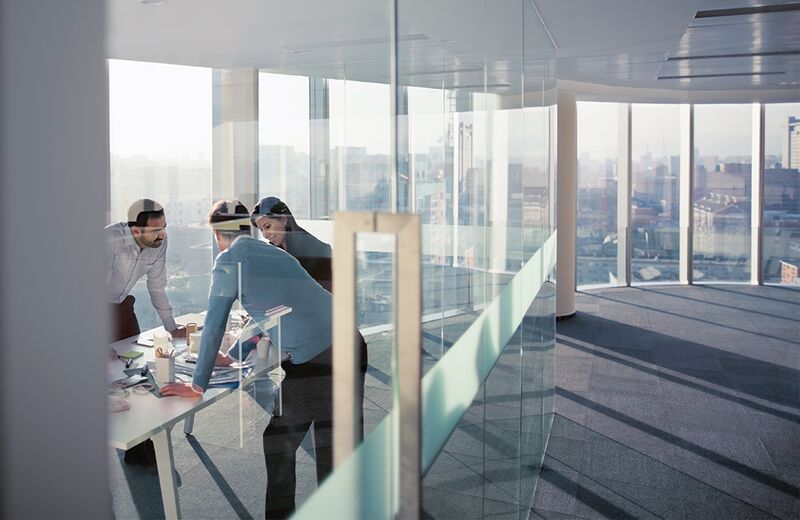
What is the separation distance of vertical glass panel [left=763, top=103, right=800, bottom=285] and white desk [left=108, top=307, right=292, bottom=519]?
11335 millimetres

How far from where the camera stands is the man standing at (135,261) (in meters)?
0.91

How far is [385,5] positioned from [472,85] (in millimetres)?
909

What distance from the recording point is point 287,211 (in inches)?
51.1

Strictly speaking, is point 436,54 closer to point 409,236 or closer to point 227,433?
point 409,236

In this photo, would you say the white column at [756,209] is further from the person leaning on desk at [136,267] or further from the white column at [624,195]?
the person leaning on desk at [136,267]

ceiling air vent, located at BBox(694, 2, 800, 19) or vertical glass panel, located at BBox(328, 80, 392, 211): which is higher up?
ceiling air vent, located at BBox(694, 2, 800, 19)

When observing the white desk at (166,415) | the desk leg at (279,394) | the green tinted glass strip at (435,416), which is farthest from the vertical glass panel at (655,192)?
the white desk at (166,415)

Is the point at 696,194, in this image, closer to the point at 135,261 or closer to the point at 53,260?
the point at 135,261

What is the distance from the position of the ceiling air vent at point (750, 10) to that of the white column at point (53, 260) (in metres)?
4.26

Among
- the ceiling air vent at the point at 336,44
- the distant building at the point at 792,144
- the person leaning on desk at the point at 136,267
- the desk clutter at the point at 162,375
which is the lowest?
the desk clutter at the point at 162,375

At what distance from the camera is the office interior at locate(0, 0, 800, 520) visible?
2.43ft

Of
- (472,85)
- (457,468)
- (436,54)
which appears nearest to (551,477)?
(457,468)

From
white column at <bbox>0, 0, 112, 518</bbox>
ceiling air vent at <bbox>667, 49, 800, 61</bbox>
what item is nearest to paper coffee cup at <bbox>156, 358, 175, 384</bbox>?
white column at <bbox>0, 0, 112, 518</bbox>

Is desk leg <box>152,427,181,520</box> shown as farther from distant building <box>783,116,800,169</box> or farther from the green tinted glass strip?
distant building <box>783,116,800,169</box>
